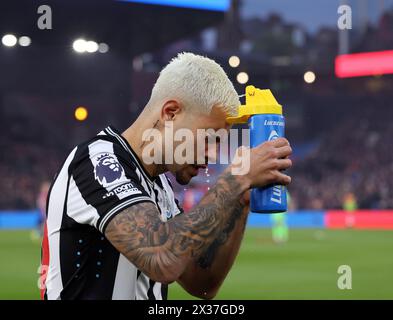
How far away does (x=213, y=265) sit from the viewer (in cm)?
328

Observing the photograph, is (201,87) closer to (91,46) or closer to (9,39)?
(91,46)

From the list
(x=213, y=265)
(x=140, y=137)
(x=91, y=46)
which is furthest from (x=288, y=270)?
(x=91, y=46)

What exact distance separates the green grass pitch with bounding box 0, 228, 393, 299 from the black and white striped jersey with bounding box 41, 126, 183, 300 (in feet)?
23.3

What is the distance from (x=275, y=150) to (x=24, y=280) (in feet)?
33.5

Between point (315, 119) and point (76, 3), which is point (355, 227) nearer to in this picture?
point (315, 119)

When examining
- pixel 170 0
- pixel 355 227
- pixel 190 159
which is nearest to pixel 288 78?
pixel 355 227

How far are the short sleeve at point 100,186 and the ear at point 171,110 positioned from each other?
24 cm

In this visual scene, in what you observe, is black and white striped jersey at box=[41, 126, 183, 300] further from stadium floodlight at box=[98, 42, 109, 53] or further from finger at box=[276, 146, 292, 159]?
stadium floodlight at box=[98, 42, 109, 53]

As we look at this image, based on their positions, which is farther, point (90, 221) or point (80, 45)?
point (80, 45)

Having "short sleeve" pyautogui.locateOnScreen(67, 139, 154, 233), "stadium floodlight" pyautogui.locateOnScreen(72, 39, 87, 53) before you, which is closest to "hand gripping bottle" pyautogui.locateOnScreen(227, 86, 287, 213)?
"short sleeve" pyautogui.locateOnScreen(67, 139, 154, 233)

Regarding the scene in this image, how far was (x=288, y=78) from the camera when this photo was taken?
46.6m

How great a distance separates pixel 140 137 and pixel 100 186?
35 centimetres

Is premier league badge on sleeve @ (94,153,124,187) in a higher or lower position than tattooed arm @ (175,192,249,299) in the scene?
higher

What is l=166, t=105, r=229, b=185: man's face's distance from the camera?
2.87 m
